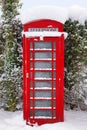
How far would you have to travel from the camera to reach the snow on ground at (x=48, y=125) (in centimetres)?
629

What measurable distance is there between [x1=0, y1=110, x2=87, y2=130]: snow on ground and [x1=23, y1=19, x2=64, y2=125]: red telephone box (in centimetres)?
19

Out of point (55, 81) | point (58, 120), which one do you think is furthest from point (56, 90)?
point (58, 120)

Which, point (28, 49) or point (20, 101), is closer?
point (28, 49)

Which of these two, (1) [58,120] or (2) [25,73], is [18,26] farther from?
(1) [58,120]

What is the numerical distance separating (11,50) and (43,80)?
4.15 feet

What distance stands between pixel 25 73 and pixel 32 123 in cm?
99

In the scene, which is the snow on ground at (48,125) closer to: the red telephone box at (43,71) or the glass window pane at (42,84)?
the red telephone box at (43,71)

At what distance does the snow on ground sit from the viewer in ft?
20.6

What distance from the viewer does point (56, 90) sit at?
657 centimetres

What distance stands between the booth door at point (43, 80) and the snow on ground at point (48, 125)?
0.84 feet

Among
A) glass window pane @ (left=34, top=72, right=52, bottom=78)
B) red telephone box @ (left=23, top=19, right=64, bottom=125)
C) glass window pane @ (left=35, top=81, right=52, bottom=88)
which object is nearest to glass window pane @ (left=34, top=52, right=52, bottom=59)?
red telephone box @ (left=23, top=19, right=64, bottom=125)

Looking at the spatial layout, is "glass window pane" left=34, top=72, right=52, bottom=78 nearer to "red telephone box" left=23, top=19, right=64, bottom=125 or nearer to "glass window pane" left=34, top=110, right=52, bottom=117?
"red telephone box" left=23, top=19, right=64, bottom=125

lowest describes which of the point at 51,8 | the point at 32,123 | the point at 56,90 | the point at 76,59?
the point at 32,123

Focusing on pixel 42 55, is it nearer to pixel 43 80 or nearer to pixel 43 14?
pixel 43 80
